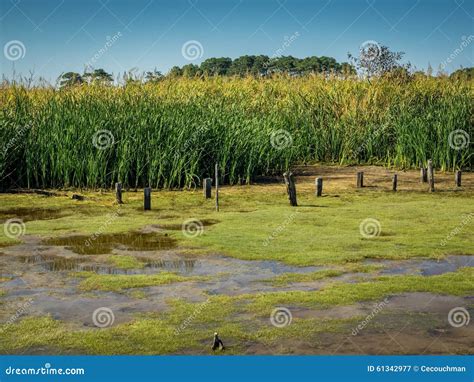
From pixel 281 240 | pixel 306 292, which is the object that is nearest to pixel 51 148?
pixel 281 240

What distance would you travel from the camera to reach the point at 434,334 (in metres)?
6.65

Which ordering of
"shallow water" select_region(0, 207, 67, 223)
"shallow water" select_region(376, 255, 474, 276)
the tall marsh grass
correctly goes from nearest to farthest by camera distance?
"shallow water" select_region(376, 255, 474, 276)
"shallow water" select_region(0, 207, 67, 223)
the tall marsh grass

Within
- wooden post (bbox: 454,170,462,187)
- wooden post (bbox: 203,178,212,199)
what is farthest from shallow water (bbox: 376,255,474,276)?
wooden post (bbox: 454,170,462,187)

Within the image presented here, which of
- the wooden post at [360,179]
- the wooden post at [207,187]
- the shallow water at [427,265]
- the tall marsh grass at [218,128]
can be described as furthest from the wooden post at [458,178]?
the shallow water at [427,265]

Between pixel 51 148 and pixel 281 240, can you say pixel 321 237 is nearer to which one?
pixel 281 240

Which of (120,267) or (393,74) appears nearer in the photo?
(120,267)

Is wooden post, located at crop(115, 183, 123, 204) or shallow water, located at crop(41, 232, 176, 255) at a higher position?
wooden post, located at crop(115, 183, 123, 204)

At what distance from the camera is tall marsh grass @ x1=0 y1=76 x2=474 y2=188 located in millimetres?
15281

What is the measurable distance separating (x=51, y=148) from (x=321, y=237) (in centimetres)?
670

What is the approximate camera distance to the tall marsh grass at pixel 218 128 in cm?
1528

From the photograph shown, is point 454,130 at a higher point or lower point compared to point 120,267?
higher

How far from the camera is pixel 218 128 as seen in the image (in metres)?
16.3

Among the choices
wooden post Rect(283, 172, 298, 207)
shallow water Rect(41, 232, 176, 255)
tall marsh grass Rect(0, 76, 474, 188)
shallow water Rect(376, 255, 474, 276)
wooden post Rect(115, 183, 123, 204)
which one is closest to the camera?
shallow water Rect(376, 255, 474, 276)

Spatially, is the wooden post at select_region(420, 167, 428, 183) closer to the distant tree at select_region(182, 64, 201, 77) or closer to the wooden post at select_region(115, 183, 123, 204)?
the wooden post at select_region(115, 183, 123, 204)
